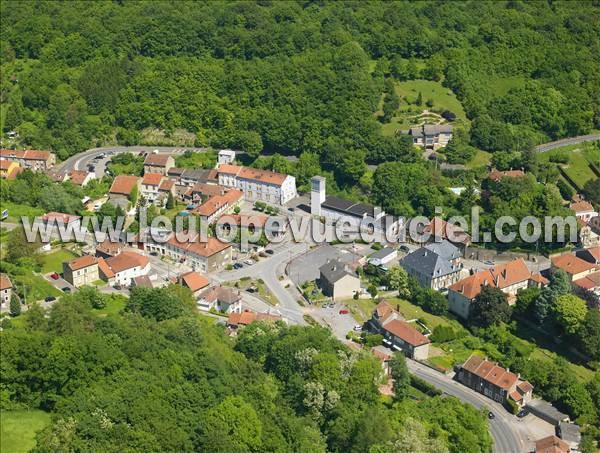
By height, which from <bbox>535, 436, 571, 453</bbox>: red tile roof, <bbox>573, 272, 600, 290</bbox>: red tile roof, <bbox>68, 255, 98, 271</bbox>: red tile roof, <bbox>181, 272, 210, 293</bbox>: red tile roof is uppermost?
<bbox>68, 255, 98, 271</bbox>: red tile roof

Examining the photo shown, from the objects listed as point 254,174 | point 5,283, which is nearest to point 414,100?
point 254,174

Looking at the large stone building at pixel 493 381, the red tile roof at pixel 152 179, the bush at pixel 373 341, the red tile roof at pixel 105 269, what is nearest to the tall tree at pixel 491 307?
the large stone building at pixel 493 381

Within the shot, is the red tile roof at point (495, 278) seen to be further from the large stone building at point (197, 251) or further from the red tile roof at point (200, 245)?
the red tile roof at point (200, 245)

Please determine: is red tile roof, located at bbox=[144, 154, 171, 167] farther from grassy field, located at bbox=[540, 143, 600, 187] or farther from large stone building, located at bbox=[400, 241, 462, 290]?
grassy field, located at bbox=[540, 143, 600, 187]

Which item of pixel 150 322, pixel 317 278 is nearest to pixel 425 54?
pixel 317 278

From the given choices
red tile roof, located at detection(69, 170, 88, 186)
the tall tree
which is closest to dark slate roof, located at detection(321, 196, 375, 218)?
the tall tree

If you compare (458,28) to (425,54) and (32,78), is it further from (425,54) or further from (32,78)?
(32,78)
